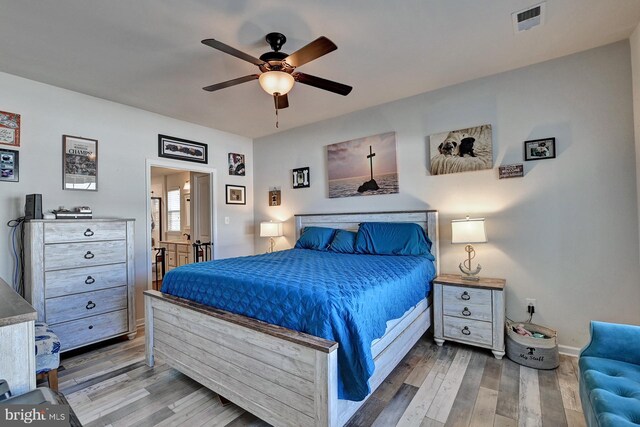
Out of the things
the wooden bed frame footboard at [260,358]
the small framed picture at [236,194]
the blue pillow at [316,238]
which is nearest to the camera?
the wooden bed frame footboard at [260,358]

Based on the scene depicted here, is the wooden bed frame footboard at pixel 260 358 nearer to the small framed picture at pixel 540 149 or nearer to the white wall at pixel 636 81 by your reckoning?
the small framed picture at pixel 540 149

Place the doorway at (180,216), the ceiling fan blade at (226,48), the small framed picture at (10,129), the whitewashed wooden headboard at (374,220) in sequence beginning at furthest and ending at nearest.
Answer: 1. the doorway at (180,216)
2. the whitewashed wooden headboard at (374,220)
3. the small framed picture at (10,129)
4. the ceiling fan blade at (226,48)

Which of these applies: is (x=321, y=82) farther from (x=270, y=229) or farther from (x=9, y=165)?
(x=9, y=165)

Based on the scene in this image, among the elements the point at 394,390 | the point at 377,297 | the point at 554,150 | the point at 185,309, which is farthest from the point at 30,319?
the point at 554,150

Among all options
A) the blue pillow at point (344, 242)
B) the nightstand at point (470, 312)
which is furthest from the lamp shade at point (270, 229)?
the nightstand at point (470, 312)

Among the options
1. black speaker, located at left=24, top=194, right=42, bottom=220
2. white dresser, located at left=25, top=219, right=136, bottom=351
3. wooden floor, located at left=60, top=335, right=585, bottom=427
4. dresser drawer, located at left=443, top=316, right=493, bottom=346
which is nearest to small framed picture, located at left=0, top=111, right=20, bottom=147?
black speaker, located at left=24, top=194, right=42, bottom=220

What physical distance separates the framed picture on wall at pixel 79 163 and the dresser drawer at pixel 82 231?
1.87ft

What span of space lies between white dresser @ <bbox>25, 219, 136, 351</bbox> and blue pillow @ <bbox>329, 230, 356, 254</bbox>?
2.23m

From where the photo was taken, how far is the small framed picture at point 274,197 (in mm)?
4703

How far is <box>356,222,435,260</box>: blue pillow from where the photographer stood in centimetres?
308

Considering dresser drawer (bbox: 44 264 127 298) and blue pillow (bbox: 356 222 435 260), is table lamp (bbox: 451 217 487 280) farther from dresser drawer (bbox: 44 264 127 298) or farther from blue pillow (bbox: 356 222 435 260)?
dresser drawer (bbox: 44 264 127 298)

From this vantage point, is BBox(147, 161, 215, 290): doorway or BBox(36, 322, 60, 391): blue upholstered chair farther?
BBox(147, 161, 215, 290): doorway

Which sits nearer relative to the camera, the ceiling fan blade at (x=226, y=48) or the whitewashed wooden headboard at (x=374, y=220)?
the ceiling fan blade at (x=226, y=48)

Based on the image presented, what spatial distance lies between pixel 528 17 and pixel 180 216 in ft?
20.7
